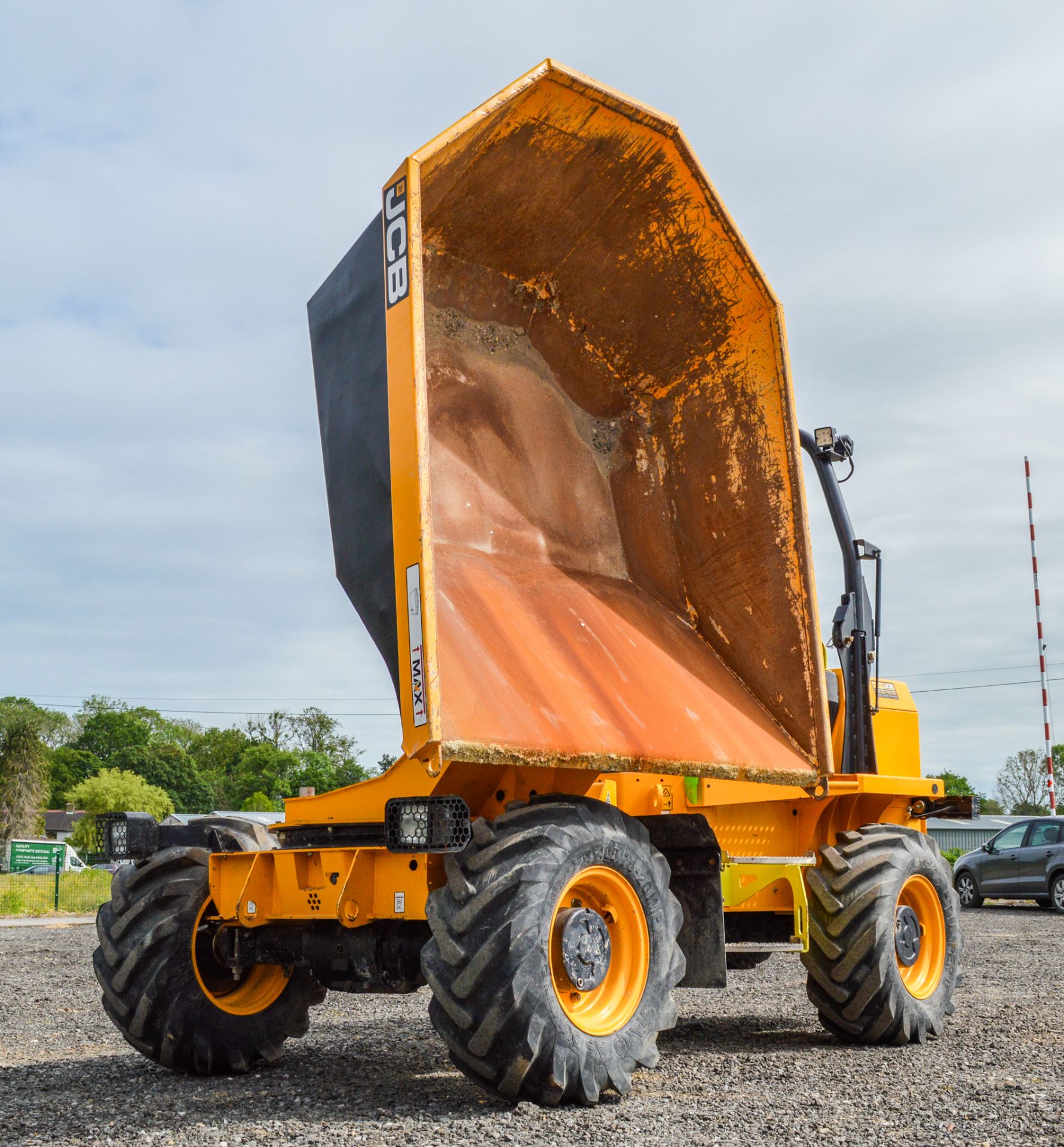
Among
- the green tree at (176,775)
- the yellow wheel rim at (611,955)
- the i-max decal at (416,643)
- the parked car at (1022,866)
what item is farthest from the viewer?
the green tree at (176,775)

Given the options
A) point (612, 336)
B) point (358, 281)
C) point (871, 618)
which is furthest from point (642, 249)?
point (871, 618)

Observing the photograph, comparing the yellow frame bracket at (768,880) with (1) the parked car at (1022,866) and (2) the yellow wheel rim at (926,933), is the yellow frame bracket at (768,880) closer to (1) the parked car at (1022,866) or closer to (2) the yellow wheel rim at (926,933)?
(2) the yellow wheel rim at (926,933)

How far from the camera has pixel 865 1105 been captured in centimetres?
464

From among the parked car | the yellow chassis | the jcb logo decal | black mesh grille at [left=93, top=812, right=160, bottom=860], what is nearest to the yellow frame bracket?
the yellow chassis

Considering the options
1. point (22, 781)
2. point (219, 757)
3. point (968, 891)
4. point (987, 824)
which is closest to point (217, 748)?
point (219, 757)

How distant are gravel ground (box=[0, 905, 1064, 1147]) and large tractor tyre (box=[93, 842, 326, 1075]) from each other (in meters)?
0.17

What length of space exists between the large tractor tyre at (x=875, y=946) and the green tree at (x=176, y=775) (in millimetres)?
83710

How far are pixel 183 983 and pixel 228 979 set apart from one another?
263mm

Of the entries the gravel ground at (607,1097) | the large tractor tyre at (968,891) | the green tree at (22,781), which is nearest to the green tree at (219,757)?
the green tree at (22,781)

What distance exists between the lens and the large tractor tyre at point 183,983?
5.31 meters

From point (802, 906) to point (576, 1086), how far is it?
2411 millimetres

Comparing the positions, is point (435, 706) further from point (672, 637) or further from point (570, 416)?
point (570, 416)

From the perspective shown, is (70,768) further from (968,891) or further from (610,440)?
(610,440)

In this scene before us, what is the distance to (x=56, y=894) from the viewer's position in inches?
898
